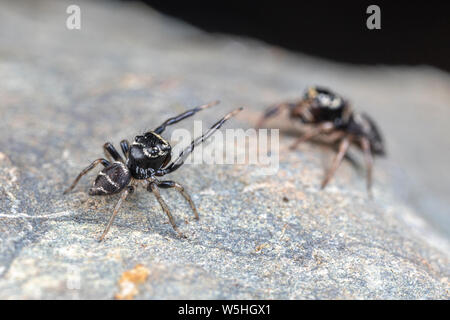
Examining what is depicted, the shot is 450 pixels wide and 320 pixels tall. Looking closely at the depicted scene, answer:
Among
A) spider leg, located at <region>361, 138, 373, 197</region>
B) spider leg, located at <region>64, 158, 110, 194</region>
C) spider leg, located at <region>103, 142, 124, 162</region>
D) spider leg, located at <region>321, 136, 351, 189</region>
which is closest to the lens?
spider leg, located at <region>64, 158, 110, 194</region>

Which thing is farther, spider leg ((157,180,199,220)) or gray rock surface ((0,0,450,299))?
spider leg ((157,180,199,220))

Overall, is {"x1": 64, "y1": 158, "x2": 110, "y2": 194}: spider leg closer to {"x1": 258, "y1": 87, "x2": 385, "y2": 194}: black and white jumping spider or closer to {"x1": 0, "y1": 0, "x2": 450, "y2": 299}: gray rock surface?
{"x1": 0, "y1": 0, "x2": 450, "y2": 299}: gray rock surface

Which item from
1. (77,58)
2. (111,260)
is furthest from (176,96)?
(111,260)

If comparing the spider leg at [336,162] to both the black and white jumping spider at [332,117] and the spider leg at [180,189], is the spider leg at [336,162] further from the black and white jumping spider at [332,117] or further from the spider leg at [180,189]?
the spider leg at [180,189]

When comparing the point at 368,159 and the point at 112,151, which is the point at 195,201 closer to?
the point at 112,151

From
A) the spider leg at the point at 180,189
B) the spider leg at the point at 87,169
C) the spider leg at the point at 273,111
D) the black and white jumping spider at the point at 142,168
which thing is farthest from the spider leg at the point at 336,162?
the spider leg at the point at 87,169

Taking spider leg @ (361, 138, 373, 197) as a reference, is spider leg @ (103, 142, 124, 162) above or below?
above

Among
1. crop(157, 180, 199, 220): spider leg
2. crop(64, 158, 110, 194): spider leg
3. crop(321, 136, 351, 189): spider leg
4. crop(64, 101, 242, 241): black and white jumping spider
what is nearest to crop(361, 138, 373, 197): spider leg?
crop(321, 136, 351, 189): spider leg
